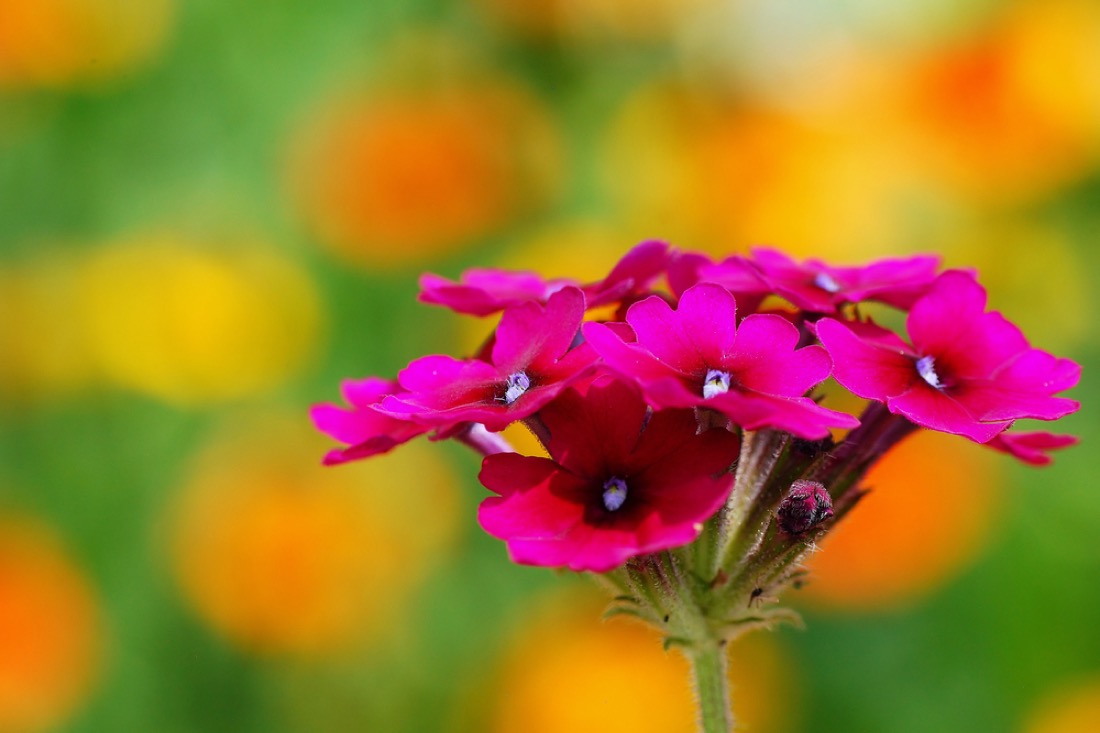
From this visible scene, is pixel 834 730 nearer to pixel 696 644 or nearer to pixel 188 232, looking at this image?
pixel 696 644

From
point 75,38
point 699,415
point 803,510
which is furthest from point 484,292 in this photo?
point 75,38

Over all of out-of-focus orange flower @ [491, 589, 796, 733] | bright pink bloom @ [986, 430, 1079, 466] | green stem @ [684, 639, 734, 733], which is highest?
bright pink bloom @ [986, 430, 1079, 466]

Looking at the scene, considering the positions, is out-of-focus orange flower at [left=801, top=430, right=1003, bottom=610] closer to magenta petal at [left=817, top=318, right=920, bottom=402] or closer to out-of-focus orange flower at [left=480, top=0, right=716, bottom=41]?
out-of-focus orange flower at [left=480, top=0, right=716, bottom=41]

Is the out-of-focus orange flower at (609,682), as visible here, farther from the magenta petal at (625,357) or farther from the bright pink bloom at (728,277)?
the magenta petal at (625,357)

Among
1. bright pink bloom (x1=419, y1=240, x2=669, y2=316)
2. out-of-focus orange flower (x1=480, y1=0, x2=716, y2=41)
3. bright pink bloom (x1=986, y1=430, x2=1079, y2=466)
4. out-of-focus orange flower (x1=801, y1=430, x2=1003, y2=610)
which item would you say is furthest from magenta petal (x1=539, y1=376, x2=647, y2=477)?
out-of-focus orange flower (x1=480, y1=0, x2=716, y2=41)

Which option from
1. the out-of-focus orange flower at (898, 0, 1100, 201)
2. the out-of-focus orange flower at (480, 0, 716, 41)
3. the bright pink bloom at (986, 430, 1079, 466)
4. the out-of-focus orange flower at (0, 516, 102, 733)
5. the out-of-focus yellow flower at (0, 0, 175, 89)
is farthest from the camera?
the out-of-focus orange flower at (480, 0, 716, 41)

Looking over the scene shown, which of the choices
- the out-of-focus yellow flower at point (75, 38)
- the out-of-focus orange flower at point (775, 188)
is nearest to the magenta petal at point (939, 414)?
the out-of-focus orange flower at point (775, 188)

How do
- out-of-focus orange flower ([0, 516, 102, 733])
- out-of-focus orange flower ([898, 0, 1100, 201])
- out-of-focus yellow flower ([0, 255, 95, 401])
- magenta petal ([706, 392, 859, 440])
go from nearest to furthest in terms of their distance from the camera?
magenta petal ([706, 392, 859, 440])
out-of-focus orange flower ([0, 516, 102, 733])
out-of-focus yellow flower ([0, 255, 95, 401])
out-of-focus orange flower ([898, 0, 1100, 201])
